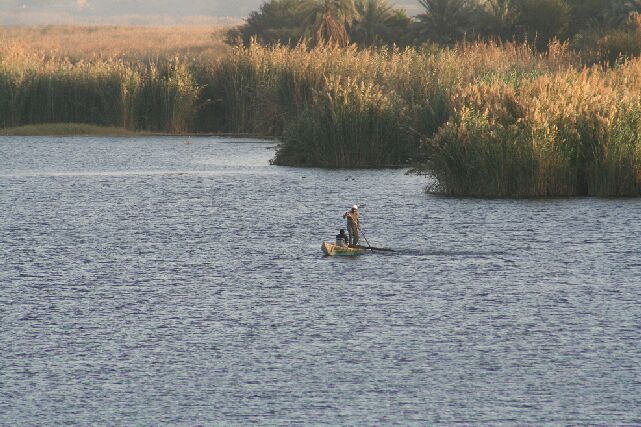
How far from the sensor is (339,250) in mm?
25344

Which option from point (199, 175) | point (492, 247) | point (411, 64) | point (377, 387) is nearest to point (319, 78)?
point (411, 64)

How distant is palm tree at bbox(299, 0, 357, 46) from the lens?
84375mm

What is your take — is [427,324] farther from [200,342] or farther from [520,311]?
[200,342]

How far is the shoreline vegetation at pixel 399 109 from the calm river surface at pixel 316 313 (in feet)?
4.66

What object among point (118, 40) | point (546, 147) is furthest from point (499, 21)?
point (118, 40)

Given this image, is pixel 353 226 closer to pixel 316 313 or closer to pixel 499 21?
pixel 316 313

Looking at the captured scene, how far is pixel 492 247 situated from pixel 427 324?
294 inches

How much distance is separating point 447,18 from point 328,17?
7.64 m

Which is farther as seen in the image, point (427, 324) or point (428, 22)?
point (428, 22)

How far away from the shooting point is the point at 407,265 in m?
24.2

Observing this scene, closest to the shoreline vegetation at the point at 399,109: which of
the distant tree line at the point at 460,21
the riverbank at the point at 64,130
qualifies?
the riverbank at the point at 64,130

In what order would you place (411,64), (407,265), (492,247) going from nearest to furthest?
(407,265) → (492,247) → (411,64)

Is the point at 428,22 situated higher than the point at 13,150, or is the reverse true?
the point at 428,22

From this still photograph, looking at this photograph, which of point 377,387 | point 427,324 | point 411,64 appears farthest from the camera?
point 411,64
